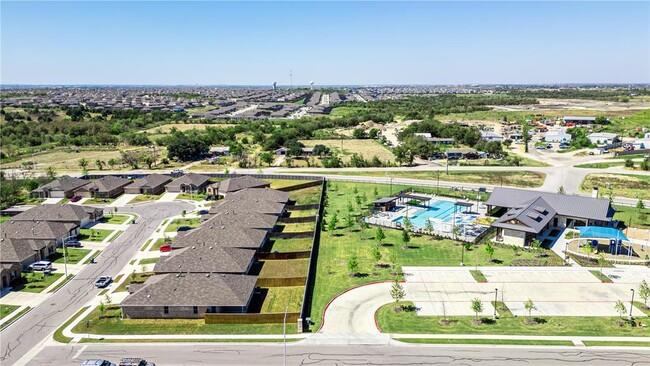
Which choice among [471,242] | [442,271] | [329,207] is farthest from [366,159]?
[442,271]

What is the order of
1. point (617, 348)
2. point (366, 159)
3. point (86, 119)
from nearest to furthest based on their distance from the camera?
point (617, 348), point (366, 159), point (86, 119)

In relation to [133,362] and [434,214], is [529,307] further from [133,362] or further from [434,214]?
[434,214]

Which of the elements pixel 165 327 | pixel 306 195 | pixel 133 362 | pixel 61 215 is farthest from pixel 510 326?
pixel 61 215

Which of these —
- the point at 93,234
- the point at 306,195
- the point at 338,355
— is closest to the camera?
the point at 338,355

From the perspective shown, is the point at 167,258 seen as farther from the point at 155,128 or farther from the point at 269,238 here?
the point at 155,128

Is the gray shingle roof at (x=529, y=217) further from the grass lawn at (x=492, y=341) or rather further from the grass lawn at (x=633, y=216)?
the grass lawn at (x=492, y=341)

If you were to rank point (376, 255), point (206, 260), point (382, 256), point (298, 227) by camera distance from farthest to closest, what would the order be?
point (298, 227), point (382, 256), point (376, 255), point (206, 260)
